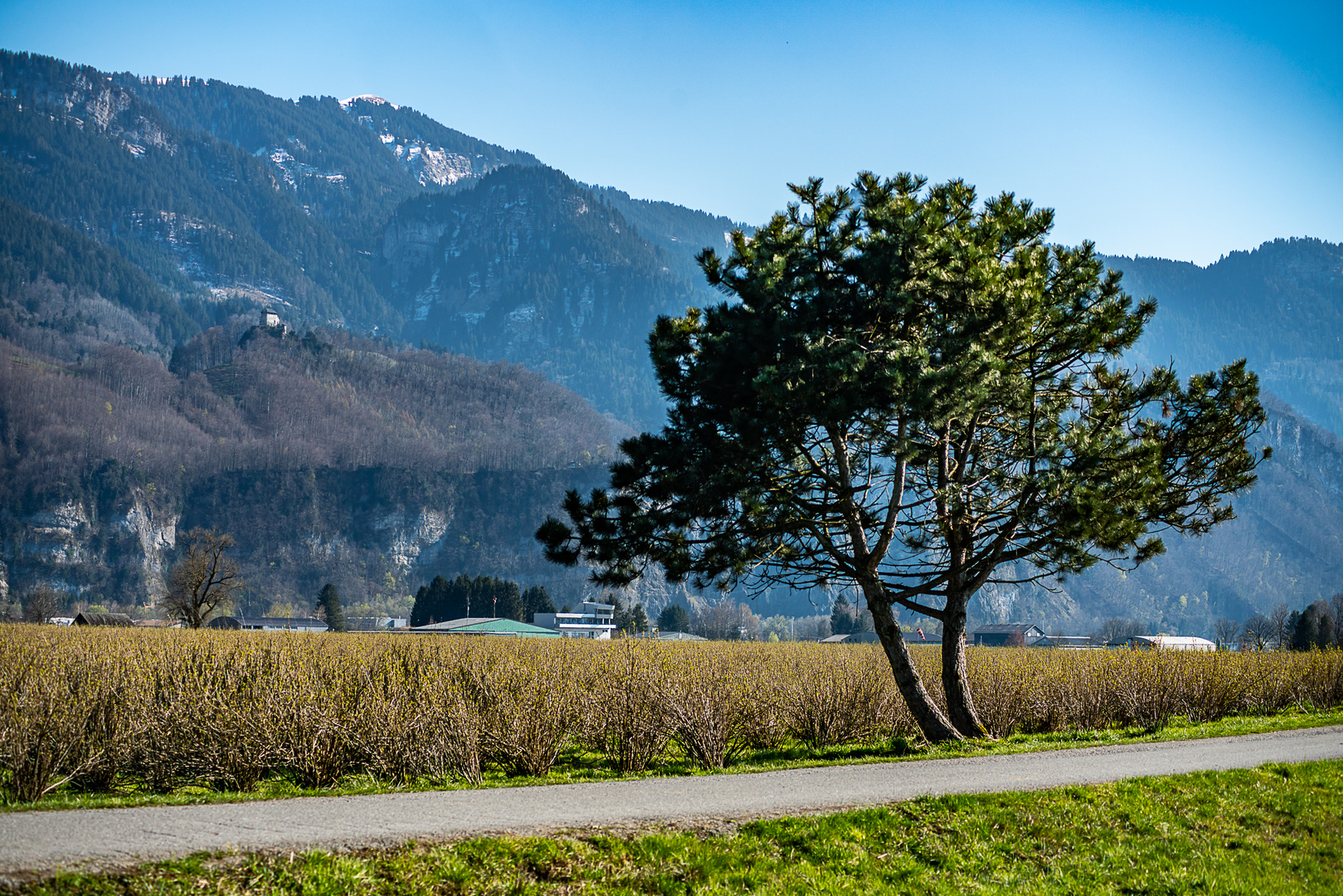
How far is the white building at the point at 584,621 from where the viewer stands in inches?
5039

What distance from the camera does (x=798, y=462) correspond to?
1694 centimetres

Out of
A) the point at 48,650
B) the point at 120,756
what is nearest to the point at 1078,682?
the point at 120,756

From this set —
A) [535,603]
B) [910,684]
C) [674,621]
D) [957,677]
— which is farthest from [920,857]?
[535,603]

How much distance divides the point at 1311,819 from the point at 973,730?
6.06 m

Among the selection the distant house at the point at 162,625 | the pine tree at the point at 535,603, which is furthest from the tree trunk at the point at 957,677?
the pine tree at the point at 535,603

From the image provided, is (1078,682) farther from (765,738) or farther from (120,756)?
(120,756)

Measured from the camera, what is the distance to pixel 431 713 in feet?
44.1

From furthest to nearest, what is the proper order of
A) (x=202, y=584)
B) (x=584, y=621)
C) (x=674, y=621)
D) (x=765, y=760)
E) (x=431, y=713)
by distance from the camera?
(x=584, y=621) < (x=674, y=621) < (x=202, y=584) < (x=765, y=760) < (x=431, y=713)

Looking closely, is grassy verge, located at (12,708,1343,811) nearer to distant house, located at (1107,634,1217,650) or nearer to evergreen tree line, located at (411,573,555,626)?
distant house, located at (1107,634,1217,650)

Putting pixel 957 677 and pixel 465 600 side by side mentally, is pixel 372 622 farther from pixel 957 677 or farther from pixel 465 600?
pixel 957 677

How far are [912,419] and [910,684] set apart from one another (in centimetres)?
524

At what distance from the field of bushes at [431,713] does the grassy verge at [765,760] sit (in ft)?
0.95

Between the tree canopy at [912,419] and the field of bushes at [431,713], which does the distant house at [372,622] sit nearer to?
the field of bushes at [431,713]

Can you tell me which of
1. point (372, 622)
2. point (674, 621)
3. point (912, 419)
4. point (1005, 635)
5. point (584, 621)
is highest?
point (912, 419)
